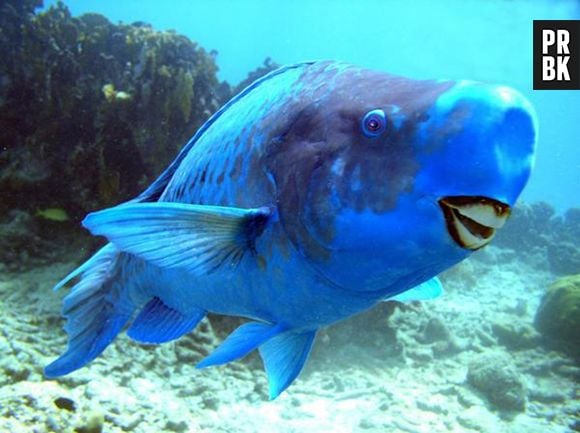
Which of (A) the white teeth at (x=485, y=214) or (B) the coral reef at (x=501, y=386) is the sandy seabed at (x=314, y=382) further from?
(A) the white teeth at (x=485, y=214)

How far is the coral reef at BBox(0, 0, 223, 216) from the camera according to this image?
5973mm

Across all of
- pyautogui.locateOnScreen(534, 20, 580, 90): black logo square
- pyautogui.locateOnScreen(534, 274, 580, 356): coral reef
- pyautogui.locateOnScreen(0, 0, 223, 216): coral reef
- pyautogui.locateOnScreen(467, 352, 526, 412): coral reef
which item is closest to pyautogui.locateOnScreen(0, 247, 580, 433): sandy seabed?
pyautogui.locateOnScreen(467, 352, 526, 412): coral reef

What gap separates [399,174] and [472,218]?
0.19 meters

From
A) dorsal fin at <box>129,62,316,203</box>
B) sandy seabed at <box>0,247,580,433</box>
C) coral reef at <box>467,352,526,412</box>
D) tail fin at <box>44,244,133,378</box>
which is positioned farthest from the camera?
coral reef at <box>467,352,526,412</box>

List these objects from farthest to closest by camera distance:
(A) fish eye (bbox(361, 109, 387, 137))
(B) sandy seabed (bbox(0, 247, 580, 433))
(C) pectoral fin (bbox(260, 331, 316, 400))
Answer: (B) sandy seabed (bbox(0, 247, 580, 433)) → (C) pectoral fin (bbox(260, 331, 316, 400)) → (A) fish eye (bbox(361, 109, 387, 137))

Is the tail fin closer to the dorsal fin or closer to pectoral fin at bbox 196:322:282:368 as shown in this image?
the dorsal fin

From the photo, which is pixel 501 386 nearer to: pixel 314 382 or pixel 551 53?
pixel 314 382

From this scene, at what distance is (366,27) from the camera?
94.1 m

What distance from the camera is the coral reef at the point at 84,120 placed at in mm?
5973

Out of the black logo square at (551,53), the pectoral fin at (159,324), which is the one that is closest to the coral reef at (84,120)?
the pectoral fin at (159,324)

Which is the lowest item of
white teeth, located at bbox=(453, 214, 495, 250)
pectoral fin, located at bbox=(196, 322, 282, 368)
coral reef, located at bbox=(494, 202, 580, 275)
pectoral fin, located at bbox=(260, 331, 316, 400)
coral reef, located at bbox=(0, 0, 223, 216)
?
coral reef, located at bbox=(494, 202, 580, 275)

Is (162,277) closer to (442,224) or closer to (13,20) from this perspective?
(442,224)

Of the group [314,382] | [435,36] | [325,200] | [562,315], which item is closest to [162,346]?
[314,382]

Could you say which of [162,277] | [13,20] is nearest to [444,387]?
[162,277]
